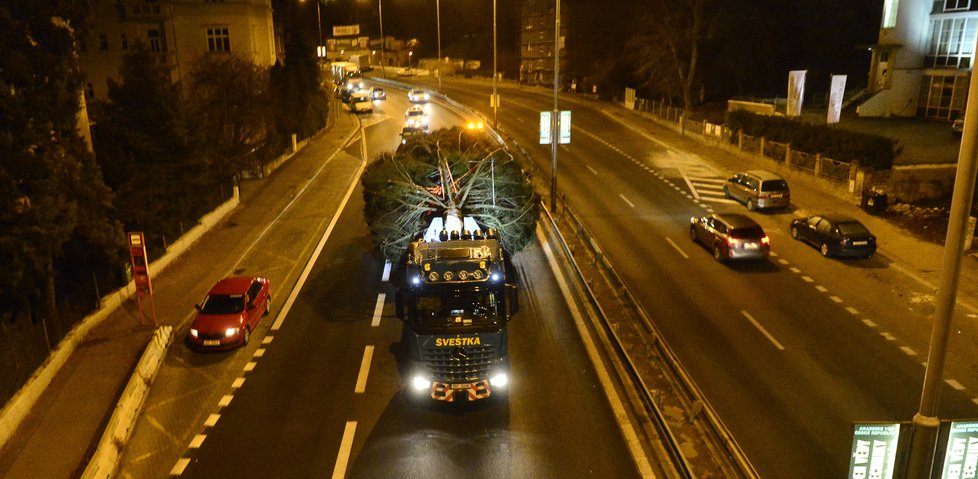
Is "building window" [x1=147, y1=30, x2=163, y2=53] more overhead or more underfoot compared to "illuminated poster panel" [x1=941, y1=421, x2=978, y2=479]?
more overhead

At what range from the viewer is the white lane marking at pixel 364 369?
1605 centimetres

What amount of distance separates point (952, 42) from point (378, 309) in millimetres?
44865

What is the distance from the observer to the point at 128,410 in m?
14.5

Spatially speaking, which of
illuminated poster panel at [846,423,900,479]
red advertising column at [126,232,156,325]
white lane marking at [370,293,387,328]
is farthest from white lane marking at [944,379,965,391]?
red advertising column at [126,232,156,325]

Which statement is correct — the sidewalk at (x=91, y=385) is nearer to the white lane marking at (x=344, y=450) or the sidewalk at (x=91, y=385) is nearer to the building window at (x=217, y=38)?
the white lane marking at (x=344, y=450)

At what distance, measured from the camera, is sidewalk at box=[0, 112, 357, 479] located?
43.7 feet

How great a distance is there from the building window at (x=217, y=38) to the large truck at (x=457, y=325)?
43.0 m

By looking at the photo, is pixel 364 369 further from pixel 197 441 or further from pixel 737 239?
pixel 737 239

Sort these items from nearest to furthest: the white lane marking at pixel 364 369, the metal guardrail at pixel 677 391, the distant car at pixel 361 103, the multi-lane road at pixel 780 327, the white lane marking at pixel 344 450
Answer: the metal guardrail at pixel 677 391 → the white lane marking at pixel 344 450 → the multi-lane road at pixel 780 327 → the white lane marking at pixel 364 369 → the distant car at pixel 361 103

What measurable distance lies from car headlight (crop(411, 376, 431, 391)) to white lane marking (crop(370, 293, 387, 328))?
5.93 metres

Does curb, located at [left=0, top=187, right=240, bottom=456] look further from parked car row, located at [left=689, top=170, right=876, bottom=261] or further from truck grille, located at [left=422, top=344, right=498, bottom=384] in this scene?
parked car row, located at [left=689, top=170, right=876, bottom=261]

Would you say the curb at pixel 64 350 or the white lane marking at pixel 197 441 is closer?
the white lane marking at pixel 197 441

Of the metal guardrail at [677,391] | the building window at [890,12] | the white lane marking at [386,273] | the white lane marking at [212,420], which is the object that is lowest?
the white lane marking at [212,420]

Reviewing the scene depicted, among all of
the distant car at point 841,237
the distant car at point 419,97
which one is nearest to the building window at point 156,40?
the distant car at point 419,97
